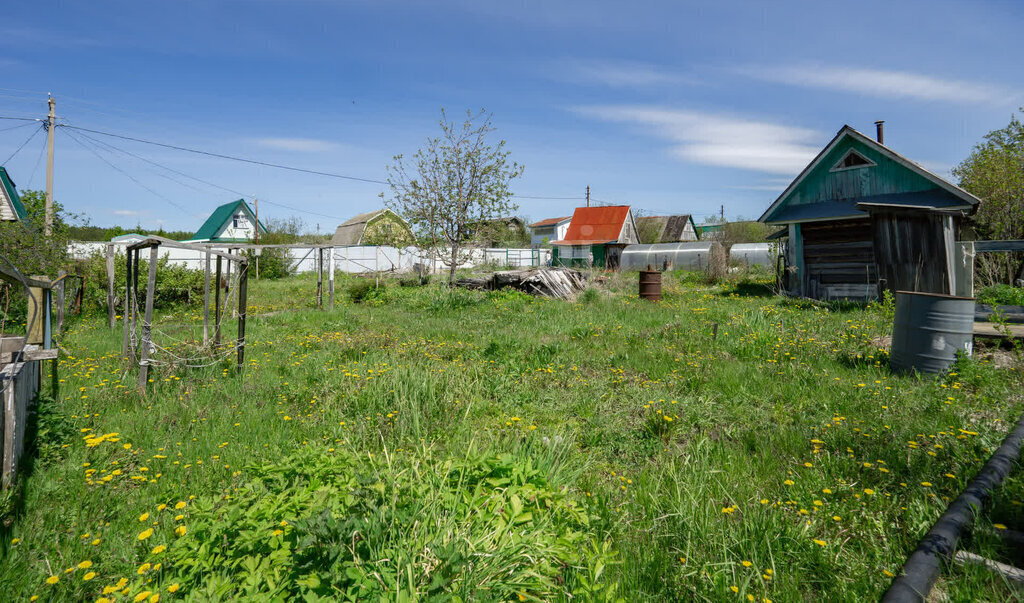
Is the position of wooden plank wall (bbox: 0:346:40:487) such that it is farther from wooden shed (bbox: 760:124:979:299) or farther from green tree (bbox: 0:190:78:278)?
wooden shed (bbox: 760:124:979:299)

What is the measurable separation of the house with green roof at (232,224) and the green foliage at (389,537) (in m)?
43.3

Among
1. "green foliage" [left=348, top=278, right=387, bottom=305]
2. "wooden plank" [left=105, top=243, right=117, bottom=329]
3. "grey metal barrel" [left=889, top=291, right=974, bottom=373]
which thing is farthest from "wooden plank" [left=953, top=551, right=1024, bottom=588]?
"green foliage" [left=348, top=278, right=387, bottom=305]

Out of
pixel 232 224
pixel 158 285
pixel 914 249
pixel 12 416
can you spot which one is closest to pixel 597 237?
pixel 914 249

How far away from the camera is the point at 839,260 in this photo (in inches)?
575

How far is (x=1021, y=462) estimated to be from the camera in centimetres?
313

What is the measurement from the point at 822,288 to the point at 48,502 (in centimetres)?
1709

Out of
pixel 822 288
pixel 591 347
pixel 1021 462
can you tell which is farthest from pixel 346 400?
pixel 822 288

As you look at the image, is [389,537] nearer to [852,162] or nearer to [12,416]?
[12,416]

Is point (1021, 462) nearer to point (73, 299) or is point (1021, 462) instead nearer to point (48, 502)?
point (48, 502)

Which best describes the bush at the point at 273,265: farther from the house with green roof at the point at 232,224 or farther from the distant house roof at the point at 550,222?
the distant house roof at the point at 550,222

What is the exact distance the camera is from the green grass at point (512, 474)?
2094 millimetres

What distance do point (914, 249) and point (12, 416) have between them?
14704 mm

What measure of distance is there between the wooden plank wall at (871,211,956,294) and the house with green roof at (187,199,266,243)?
41.8 m

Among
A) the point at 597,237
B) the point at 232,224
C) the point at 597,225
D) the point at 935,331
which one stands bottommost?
the point at 935,331
